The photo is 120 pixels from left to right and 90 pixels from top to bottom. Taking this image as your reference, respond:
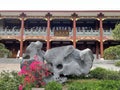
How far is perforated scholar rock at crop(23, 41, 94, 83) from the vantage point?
1336 cm

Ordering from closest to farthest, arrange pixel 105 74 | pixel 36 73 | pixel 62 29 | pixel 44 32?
pixel 36 73, pixel 105 74, pixel 44 32, pixel 62 29

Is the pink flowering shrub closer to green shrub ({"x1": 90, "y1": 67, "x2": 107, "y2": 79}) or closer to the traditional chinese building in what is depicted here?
green shrub ({"x1": 90, "y1": 67, "x2": 107, "y2": 79})

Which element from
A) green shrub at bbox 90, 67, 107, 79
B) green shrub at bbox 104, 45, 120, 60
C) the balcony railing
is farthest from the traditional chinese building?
green shrub at bbox 90, 67, 107, 79

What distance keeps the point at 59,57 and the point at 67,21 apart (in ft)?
73.2

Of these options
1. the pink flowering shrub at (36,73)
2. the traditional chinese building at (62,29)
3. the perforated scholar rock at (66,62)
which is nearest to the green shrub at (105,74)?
the perforated scholar rock at (66,62)

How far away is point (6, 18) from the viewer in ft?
113

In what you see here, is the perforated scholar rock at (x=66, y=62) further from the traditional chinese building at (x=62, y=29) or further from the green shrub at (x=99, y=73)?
the traditional chinese building at (x=62, y=29)

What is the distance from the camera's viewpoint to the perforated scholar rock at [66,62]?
1336cm

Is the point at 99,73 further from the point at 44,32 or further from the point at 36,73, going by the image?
the point at 44,32

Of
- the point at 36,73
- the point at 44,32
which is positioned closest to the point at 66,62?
the point at 36,73

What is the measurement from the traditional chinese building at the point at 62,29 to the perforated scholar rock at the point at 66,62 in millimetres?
18033

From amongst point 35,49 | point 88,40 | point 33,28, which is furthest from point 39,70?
point 33,28

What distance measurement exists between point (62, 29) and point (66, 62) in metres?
20.6

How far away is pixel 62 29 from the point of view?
34281mm
